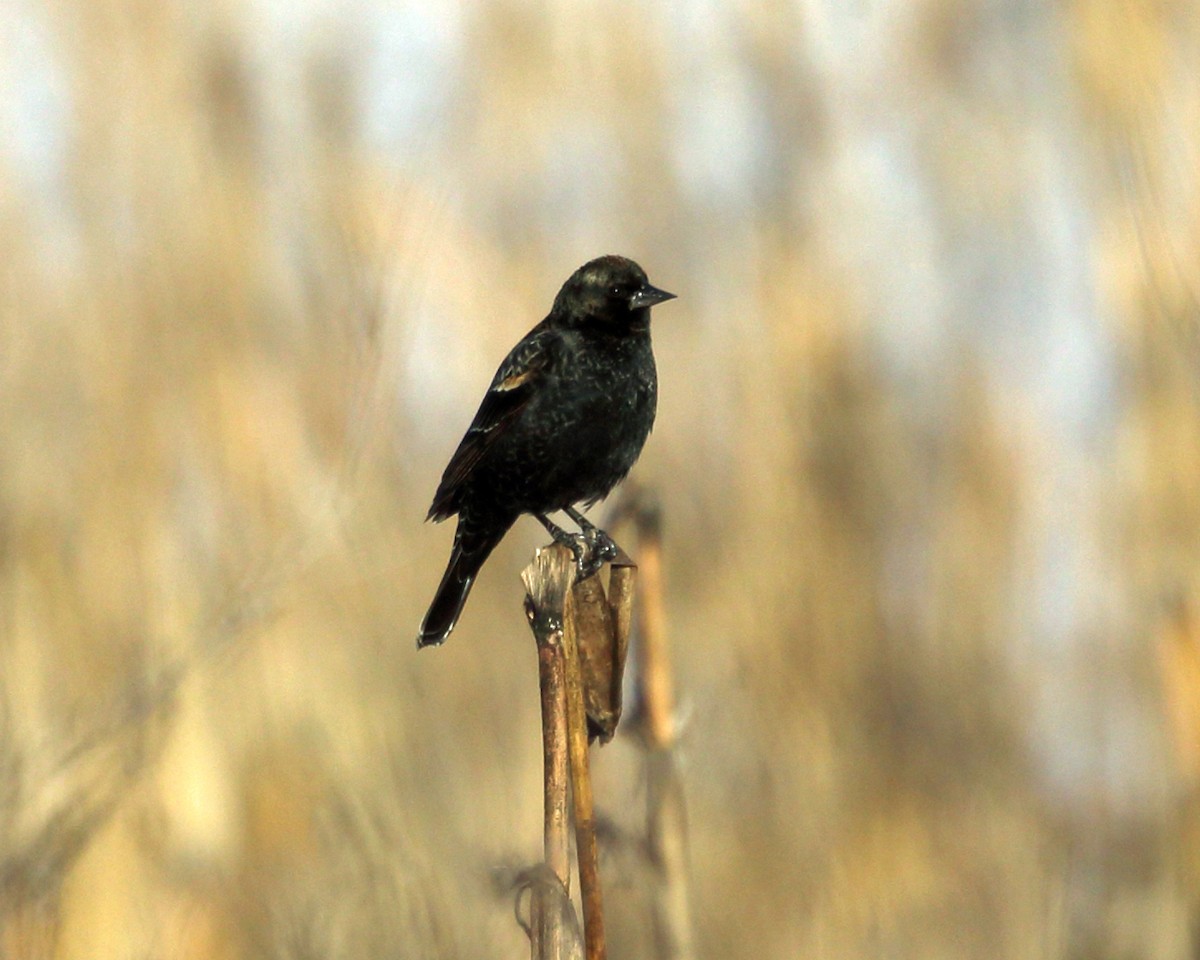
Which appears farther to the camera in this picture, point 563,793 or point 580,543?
point 580,543

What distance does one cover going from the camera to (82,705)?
3.83m

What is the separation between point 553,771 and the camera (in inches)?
60.4

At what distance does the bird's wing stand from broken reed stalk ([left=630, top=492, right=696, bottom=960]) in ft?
5.20

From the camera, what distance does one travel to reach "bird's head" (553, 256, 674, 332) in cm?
376

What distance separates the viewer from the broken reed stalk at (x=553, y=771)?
146cm

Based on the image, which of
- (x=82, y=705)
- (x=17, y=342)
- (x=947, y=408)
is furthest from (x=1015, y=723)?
(x=17, y=342)

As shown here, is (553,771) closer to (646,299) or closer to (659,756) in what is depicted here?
(659,756)

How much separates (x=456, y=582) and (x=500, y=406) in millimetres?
511

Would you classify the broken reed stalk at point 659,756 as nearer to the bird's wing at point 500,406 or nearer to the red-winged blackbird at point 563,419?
the red-winged blackbird at point 563,419

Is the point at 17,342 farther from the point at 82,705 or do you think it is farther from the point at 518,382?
the point at 518,382

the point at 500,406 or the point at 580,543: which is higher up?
the point at 500,406

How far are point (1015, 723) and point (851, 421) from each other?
103 centimetres

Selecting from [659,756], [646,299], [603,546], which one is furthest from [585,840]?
[646,299]

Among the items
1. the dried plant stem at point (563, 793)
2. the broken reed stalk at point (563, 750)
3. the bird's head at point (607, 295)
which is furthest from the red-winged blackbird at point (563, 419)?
the dried plant stem at point (563, 793)
